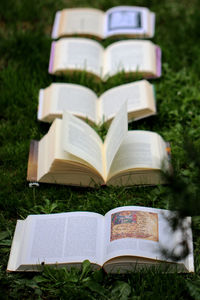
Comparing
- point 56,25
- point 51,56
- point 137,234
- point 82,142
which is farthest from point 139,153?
point 56,25

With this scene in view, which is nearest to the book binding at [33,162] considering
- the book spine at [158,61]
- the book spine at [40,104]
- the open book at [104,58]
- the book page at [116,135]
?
the book spine at [40,104]

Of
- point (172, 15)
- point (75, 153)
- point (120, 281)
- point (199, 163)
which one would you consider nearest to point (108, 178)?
point (75, 153)

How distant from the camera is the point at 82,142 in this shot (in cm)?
271

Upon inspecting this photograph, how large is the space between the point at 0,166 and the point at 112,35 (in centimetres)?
180

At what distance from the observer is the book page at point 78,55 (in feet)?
11.8

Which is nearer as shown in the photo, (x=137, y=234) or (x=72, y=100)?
(x=137, y=234)

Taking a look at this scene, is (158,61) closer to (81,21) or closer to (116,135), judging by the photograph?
(81,21)

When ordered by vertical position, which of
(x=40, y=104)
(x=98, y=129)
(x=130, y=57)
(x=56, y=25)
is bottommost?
(x=98, y=129)

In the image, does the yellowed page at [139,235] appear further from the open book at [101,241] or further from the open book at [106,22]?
the open book at [106,22]

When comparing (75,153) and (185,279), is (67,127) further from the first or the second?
(185,279)

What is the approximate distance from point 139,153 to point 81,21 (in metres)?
1.97

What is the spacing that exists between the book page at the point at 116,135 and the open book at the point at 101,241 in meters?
0.37

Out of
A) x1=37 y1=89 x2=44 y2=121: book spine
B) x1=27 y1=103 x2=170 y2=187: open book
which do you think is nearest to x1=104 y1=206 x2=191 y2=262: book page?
x1=27 y1=103 x2=170 y2=187: open book

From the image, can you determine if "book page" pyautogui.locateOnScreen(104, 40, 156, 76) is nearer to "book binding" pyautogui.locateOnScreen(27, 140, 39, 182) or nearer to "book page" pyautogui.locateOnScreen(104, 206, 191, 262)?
"book binding" pyautogui.locateOnScreen(27, 140, 39, 182)
